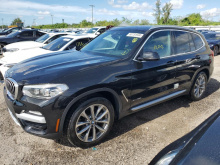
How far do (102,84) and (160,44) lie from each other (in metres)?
1.58

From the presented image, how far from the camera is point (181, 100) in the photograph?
15.6ft

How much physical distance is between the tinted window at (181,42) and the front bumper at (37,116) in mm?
2734

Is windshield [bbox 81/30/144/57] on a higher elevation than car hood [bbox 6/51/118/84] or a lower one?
higher

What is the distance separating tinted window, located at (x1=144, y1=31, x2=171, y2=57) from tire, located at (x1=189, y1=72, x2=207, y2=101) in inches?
49.9

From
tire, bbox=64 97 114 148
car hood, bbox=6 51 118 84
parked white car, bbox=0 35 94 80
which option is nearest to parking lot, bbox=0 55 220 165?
tire, bbox=64 97 114 148

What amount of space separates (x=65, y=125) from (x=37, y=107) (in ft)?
1.46

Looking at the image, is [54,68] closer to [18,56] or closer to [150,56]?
[150,56]

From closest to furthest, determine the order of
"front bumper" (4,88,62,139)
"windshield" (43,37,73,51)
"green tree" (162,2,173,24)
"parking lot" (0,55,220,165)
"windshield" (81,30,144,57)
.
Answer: "front bumper" (4,88,62,139), "parking lot" (0,55,220,165), "windshield" (81,30,144,57), "windshield" (43,37,73,51), "green tree" (162,2,173,24)

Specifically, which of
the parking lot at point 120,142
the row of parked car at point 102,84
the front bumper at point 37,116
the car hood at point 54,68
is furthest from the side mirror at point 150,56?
the front bumper at point 37,116

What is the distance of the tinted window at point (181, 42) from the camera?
3.86 meters

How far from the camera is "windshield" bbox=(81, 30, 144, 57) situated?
3.30 metres

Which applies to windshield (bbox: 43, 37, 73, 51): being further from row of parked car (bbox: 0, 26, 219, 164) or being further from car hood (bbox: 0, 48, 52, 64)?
row of parked car (bbox: 0, 26, 219, 164)

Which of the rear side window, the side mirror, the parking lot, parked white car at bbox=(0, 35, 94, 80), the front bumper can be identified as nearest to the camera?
the front bumper

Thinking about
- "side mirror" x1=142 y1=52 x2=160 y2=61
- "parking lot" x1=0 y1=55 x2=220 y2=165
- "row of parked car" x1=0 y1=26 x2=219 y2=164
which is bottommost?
"parking lot" x1=0 y1=55 x2=220 y2=165
